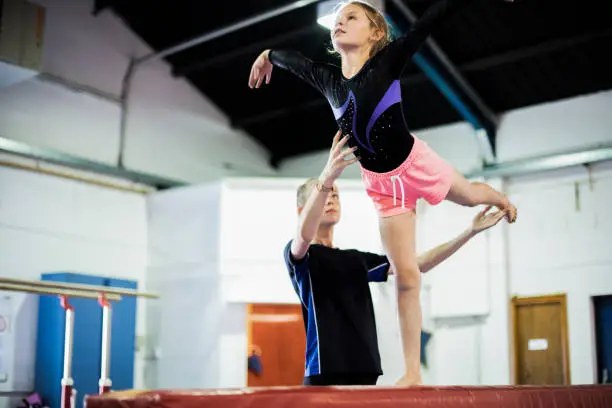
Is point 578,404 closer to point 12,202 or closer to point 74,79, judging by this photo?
point 12,202

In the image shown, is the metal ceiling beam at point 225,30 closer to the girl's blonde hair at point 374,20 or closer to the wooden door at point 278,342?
the wooden door at point 278,342

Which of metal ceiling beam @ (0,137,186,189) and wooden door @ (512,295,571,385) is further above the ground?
metal ceiling beam @ (0,137,186,189)

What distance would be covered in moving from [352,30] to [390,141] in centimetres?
41

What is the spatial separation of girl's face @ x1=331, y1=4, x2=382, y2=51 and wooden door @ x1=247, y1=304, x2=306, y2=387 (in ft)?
22.2

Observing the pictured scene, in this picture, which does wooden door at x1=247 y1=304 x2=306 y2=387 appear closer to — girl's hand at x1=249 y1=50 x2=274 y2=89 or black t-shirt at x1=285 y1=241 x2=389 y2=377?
black t-shirt at x1=285 y1=241 x2=389 y2=377

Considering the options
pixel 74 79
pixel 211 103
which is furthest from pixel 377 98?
pixel 211 103

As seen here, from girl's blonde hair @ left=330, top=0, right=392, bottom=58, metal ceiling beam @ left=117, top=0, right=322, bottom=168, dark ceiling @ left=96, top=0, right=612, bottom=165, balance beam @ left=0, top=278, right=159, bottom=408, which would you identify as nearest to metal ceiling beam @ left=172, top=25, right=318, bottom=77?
dark ceiling @ left=96, top=0, right=612, bottom=165

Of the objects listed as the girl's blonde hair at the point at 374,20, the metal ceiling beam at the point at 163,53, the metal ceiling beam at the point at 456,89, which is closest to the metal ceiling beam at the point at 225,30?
the metal ceiling beam at the point at 163,53

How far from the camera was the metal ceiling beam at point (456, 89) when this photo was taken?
8266 millimetres

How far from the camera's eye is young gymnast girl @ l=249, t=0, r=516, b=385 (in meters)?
2.42

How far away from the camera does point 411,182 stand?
2.49 metres

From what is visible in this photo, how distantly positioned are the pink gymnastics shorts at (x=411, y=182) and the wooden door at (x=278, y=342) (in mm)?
6717

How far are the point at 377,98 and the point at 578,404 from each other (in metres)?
1.17

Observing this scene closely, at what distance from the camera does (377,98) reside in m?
2.42
